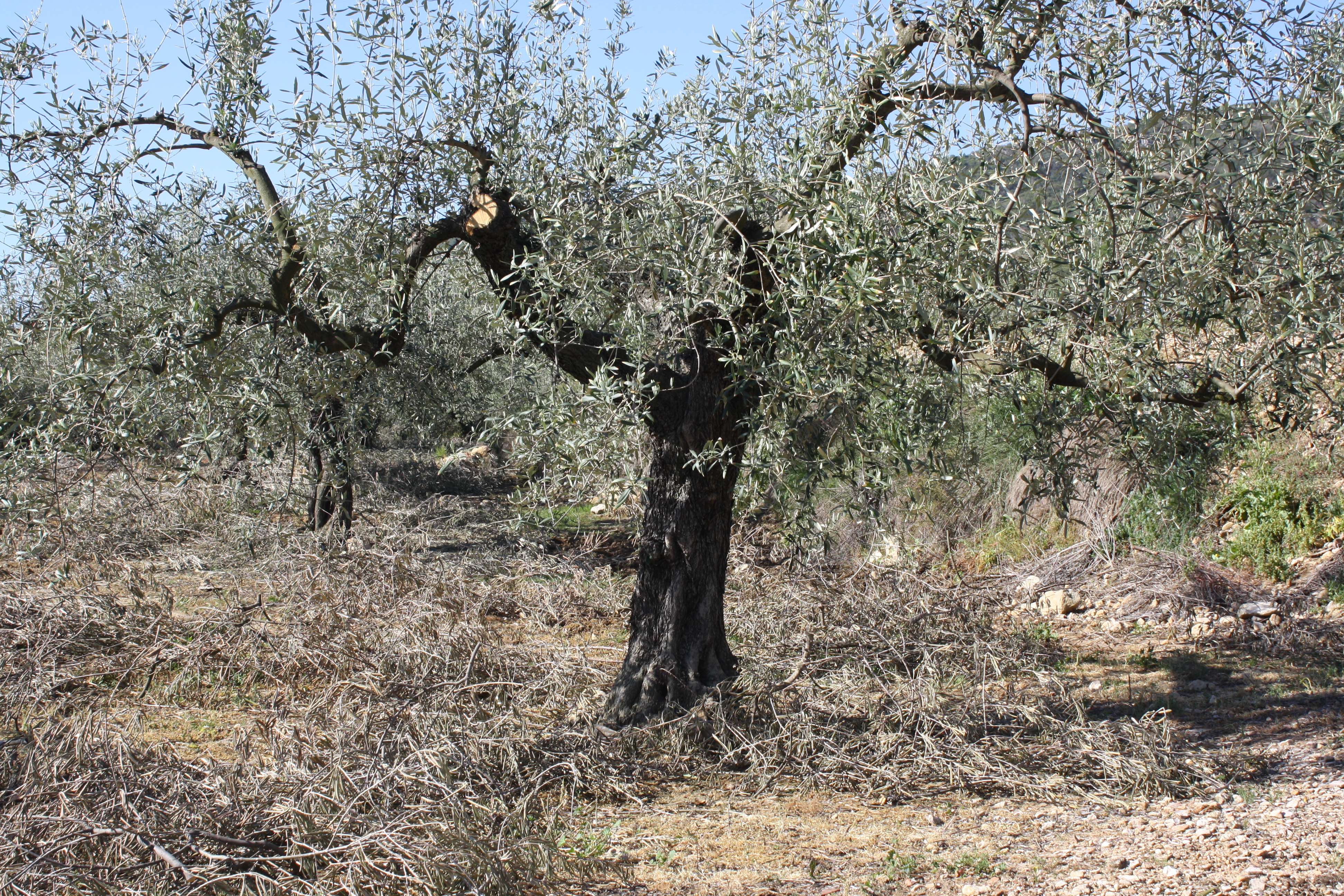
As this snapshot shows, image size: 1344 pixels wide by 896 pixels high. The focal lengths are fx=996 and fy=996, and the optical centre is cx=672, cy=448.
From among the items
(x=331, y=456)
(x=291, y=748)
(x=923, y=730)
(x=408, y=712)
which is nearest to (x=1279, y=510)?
(x=923, y=730)

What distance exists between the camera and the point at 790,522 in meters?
5.11

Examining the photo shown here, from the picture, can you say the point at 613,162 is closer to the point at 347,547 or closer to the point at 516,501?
the point at 516,501

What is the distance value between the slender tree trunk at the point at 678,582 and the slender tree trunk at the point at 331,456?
2100mm

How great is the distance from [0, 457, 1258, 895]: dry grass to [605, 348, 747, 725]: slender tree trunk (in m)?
0.25

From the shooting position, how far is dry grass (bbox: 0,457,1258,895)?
380 cm

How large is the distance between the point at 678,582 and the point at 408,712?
68.0 inches

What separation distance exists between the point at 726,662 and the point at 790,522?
5.29 feet

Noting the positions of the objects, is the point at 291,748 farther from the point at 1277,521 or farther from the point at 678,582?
the point at 1277,521

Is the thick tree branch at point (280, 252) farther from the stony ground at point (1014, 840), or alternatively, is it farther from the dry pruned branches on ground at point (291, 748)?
the stony ground at point (1014, 840)

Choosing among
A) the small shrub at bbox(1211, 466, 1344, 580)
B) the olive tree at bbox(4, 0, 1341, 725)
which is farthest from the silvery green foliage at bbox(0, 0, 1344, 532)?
the small shrub at bbox(1211, 466, 1344, 580)

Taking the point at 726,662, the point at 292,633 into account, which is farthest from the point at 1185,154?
the point at 292,633

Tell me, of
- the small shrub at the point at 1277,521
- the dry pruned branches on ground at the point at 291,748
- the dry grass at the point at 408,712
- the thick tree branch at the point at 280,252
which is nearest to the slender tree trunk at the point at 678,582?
the dry grass at the point at 408,712

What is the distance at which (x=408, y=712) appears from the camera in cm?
539

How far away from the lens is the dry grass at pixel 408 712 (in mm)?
3797
